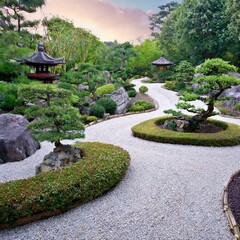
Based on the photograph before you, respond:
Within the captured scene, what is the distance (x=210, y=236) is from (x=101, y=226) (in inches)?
70.7

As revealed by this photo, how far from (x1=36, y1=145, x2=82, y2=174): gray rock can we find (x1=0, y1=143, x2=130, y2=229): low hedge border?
1.44 feet

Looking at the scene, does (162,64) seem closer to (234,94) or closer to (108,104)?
(234,94)

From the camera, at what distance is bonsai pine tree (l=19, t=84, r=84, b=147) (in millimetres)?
6504

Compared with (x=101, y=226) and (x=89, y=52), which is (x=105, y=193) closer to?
(x=101, y=226)

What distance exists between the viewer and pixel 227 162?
7789 mm

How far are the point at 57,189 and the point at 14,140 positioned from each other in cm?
334

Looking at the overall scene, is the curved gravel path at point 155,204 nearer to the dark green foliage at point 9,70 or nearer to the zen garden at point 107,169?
the zen garden at point 107,169

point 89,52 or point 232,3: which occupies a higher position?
point 232,3

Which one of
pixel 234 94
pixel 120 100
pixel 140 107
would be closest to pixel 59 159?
pixel 120 100

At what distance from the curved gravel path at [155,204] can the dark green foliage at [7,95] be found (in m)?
5.14

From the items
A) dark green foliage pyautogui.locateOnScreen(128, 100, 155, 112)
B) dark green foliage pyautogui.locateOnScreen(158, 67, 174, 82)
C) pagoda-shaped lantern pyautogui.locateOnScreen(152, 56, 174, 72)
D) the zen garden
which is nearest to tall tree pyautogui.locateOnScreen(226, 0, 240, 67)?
dark green foliage pyautogui.locateOnScreen(158, 67, 174, 82)

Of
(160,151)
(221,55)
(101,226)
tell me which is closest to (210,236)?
(101,226)

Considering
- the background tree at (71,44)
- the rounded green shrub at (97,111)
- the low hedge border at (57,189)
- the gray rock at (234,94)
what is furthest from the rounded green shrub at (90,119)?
the background tree at (71,44)

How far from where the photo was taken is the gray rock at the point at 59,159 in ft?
21.8
